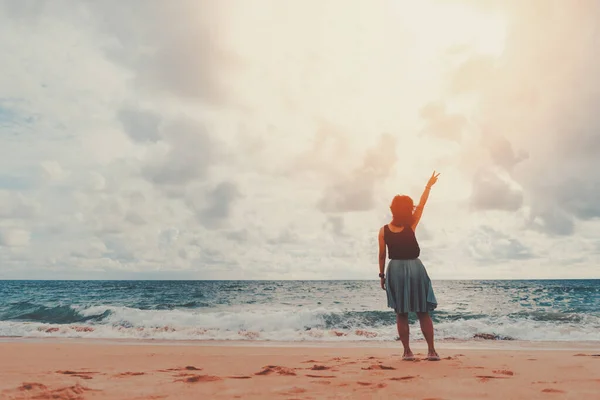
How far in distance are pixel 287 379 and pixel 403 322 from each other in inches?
69.6

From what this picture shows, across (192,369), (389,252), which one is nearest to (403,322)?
(389,252)

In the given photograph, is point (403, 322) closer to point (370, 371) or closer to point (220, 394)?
point (370, 371)

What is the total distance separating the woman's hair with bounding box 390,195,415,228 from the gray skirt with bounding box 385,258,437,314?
1.52 feet

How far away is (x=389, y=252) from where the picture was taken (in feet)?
17.8

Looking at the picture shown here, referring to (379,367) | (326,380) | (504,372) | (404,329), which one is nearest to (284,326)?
(404,329)

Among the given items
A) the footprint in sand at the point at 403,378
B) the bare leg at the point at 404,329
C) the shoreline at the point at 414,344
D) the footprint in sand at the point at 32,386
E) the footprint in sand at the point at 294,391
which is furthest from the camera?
the shoreline at the point at 414,344

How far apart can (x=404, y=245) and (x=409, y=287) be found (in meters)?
0.50

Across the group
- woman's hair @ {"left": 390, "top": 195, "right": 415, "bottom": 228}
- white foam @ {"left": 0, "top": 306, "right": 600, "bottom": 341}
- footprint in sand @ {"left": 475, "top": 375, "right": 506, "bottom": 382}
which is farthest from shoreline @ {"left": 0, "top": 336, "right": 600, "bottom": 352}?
footprint in sand @ {"left": 475, "top": 375, "right": 506, "bottom": 382}

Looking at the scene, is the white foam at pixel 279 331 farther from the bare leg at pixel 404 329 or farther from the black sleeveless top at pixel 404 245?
the black sleeveless top at pixel 404 245

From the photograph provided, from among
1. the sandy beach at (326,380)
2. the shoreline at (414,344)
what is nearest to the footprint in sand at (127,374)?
the sandy beach at (326,380)

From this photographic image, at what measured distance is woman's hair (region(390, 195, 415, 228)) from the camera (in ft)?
17.7

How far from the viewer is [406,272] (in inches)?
208

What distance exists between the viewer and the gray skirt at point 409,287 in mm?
5195

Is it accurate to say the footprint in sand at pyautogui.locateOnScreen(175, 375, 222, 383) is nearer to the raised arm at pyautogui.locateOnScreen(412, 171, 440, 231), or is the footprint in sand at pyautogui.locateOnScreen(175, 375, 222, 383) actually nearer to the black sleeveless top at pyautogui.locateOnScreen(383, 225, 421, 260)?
the black sleeveless top at pyautogui.locateOnScreen(383, 225, 421, 260)
